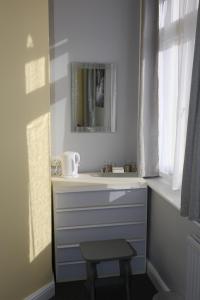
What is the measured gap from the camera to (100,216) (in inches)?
107

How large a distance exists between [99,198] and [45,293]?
0.82 meters

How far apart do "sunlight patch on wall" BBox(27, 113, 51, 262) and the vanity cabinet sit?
168 mm

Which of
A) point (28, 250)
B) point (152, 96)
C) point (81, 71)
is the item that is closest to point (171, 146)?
point (152, 96)

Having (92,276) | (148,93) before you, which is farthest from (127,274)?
(148,93)

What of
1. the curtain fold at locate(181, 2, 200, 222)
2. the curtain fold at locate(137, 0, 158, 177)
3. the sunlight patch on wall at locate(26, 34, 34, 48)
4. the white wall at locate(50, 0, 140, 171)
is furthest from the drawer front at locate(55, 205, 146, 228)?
the sunlight patch on wall at locate(26, 34, 34, 48)

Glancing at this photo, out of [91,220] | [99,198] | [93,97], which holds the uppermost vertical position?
[93,97]

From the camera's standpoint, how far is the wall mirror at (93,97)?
9.69 feet

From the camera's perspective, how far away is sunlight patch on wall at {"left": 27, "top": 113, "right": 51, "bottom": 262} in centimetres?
230

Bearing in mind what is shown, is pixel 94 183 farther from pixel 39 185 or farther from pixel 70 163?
pixel 39 185

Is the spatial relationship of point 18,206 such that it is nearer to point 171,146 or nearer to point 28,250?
point 28,250

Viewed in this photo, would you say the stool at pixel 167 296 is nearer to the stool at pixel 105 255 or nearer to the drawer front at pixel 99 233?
the stool at pixel 105 255

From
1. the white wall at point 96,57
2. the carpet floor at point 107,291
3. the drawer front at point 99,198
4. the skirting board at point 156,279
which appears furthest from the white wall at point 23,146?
the skirting board at point 156,279

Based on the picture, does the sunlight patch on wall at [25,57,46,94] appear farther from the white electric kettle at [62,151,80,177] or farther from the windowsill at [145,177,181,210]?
the windowsill at [145,177,181,210]

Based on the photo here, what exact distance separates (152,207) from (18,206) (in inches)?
46.0
